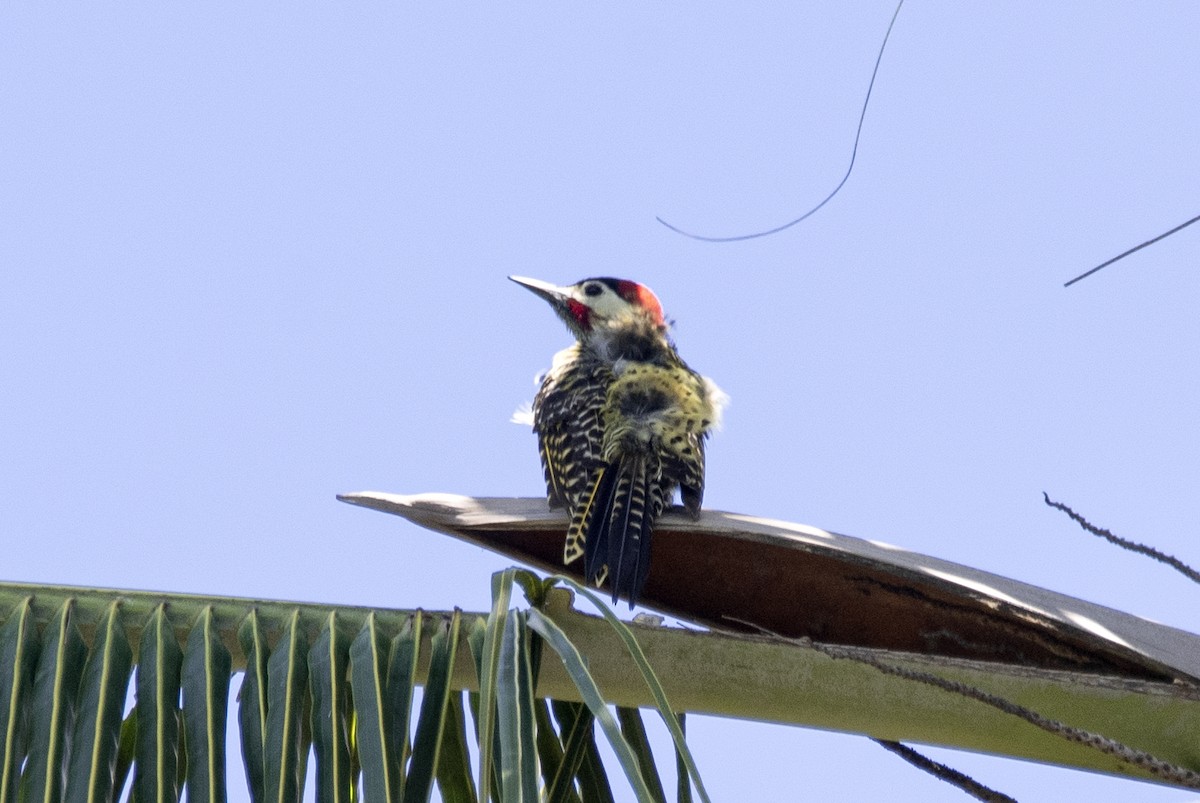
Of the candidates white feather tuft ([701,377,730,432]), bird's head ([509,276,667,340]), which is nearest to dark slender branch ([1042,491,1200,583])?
white feather tuft ([701,377,730,432])

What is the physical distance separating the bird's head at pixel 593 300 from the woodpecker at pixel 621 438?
255 mm

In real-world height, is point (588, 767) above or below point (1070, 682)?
below

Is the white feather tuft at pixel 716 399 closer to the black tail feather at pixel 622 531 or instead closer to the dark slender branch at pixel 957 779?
the black tail feather at pixel 622 531

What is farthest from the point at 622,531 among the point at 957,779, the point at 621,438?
the point at 957,779

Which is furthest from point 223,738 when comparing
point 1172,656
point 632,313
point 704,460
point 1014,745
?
point 632,313

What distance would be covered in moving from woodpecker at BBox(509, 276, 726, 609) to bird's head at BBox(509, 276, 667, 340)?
10.0 inches

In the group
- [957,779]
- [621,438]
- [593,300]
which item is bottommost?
[957,779]

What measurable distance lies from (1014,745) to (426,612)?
2.96 feet

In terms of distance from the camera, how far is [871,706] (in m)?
2.54

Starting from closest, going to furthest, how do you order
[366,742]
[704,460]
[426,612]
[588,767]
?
[366,742]
[426,612]
[588,767]
[704,460]

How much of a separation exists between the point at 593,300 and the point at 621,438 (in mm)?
2195

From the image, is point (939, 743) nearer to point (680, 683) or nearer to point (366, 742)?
point (680, 683)

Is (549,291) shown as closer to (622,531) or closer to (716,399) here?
(716,399)

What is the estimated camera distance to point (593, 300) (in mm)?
6668
